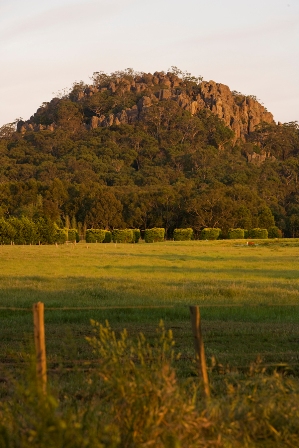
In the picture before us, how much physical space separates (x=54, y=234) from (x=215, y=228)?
1999cm

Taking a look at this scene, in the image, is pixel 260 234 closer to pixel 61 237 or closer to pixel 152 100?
pixel 61 237

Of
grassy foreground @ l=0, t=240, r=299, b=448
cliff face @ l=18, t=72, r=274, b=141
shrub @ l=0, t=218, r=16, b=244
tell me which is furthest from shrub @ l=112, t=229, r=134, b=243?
cliff face @ l=18, t=72, r=274, b=141

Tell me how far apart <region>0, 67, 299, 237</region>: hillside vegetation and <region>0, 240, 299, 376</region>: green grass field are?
4991 cm

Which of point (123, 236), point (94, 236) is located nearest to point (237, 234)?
point (123, 236)

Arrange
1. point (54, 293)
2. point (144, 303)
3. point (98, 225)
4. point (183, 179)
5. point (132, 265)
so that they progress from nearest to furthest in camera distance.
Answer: point (144, 303)
point (54, 293)
point (132, 265)
point (98, 225)
point (183, 179)

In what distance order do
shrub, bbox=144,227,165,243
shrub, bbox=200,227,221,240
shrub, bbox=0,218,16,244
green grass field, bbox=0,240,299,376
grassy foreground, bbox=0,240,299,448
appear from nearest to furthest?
grassy foreground, bbox=0,240,299,448
green grass field, bbox=0,240,299,376
shrub, bbox=0,218,16,244
shrub, bbox=144,227,165,243
shrub, bbox=200,227,221,240

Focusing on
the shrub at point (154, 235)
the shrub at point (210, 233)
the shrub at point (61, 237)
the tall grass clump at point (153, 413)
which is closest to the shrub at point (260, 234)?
the shrub at point (210, 233)

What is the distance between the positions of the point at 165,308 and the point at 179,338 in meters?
3.48

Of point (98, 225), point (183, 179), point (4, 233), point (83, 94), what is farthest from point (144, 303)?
point (83, 94)

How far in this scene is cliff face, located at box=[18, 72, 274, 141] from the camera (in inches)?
6152

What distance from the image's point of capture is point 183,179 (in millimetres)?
105250

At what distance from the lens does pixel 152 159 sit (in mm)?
128500

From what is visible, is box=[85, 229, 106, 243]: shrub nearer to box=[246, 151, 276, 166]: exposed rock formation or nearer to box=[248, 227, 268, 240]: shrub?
box=[248, 227, 268, 240]: shrub

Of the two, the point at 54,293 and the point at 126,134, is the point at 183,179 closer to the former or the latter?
the point at 126,134
